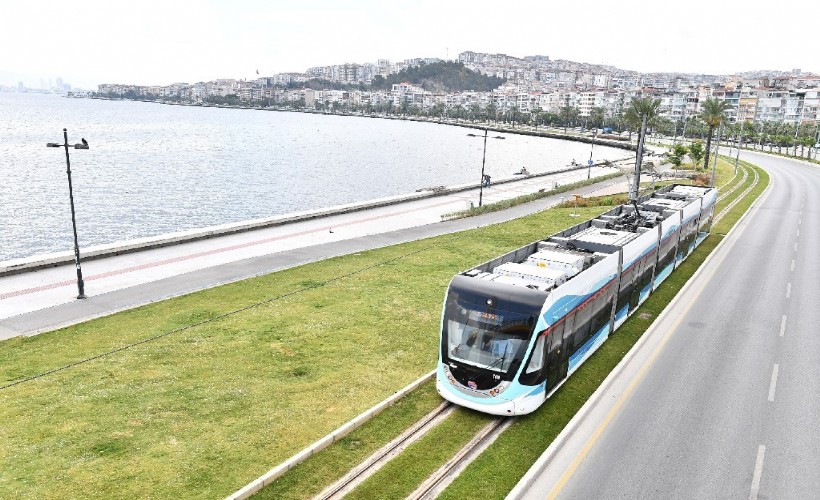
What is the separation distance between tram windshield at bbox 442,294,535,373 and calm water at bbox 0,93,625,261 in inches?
1543

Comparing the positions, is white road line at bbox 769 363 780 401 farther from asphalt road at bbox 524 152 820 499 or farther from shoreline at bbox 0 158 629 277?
shoreline at bbox 0 158 629 277

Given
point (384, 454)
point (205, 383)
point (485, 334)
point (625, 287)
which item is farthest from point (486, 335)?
point (625, 287)

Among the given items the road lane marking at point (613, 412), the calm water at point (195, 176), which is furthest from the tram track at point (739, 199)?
the calm water at point (195, 176)

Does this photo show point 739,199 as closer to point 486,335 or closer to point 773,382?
point 773,382

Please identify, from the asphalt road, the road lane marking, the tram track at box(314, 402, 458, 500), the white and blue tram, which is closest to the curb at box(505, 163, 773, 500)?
the asphalt road

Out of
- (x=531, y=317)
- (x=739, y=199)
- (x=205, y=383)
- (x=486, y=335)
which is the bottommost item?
(x=205, y=383)

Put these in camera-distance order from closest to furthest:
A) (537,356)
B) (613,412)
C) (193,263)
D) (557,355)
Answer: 1. (537,356)
2. (557,355)
3. (613,412)
4. (193,263)

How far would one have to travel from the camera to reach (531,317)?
12930mm

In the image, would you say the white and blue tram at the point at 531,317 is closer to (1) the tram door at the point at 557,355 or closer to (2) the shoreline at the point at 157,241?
(1) the tram door at the point at 557,355

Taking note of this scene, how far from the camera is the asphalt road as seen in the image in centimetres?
1185

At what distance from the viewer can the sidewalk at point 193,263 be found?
22.5m

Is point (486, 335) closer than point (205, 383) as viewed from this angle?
Yes

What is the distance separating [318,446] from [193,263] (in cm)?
1984

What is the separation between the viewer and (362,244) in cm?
3484
